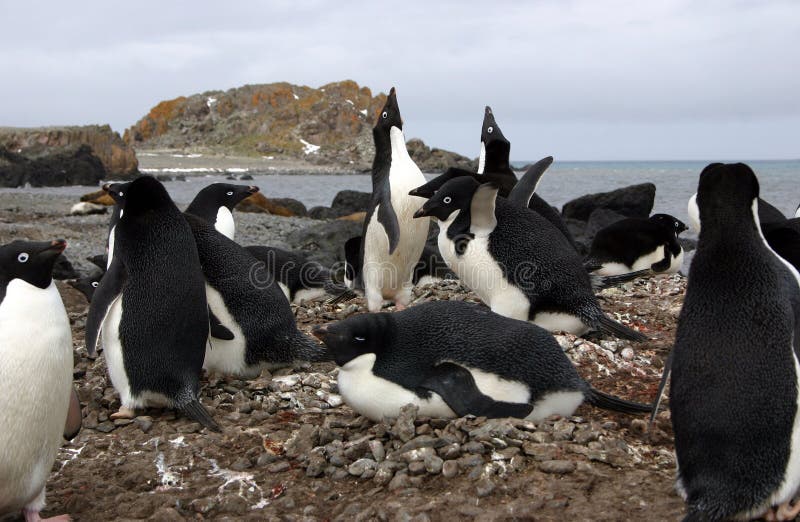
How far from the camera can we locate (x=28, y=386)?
3037 millimetres

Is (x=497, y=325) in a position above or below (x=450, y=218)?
below

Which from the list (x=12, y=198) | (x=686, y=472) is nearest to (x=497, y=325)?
(x=686, y=472)

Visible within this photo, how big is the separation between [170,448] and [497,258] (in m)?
2.26

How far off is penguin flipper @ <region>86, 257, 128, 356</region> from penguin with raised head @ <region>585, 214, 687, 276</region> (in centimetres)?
588

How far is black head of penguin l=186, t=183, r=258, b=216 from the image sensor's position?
20.6ft

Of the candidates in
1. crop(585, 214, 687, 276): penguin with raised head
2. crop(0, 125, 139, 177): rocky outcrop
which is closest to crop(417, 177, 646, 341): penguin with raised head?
crop(585, 214, 687, 276): penguin with raised head

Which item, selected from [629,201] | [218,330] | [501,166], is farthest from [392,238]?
[629,201]

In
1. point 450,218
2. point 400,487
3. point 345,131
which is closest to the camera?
point 400,487

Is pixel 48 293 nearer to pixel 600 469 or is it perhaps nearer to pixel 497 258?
pixel 600 469

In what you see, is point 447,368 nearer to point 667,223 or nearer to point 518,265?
point 518,265

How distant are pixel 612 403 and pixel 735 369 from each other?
47.8 inches

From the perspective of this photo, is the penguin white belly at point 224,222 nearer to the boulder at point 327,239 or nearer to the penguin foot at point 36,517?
the penguin foot at point 36,517

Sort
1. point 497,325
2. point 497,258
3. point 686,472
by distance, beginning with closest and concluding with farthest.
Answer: point 686,472
point 497,325
point 497,258

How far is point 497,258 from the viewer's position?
16.6 feet
